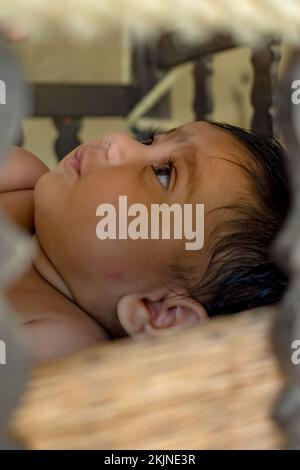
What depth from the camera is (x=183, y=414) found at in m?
0.33

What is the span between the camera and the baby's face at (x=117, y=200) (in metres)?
0.49

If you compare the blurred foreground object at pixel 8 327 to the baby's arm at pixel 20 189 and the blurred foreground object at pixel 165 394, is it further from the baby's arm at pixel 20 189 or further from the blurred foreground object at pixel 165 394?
the baby's arm at pixel 20 189

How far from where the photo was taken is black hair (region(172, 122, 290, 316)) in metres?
0.50

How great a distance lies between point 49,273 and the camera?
0.54 m

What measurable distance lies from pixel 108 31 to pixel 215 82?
0.78 m

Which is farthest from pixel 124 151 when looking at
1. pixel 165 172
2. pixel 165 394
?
pixel 165 394

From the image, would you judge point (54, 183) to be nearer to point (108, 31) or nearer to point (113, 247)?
point (113, 247)

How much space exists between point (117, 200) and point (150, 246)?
0.15 ft

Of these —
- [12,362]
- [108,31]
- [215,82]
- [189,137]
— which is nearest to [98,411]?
[12,362]

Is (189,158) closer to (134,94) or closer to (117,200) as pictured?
(117,200)

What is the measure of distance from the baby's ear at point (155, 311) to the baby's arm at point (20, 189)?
0.12m
